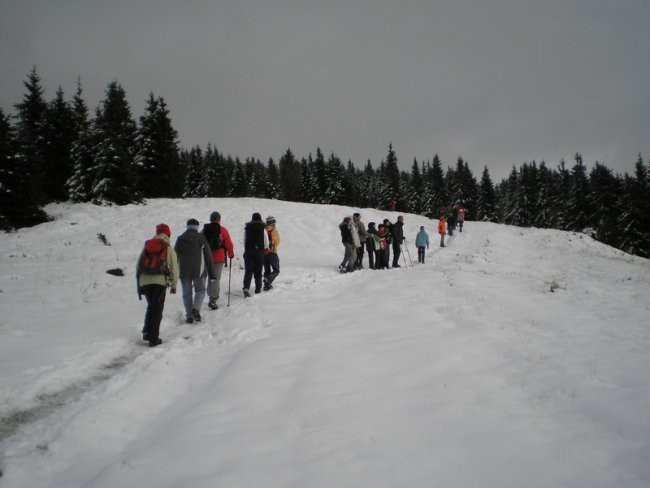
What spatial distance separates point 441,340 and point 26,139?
30573mm

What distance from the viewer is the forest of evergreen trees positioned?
77.5 feet

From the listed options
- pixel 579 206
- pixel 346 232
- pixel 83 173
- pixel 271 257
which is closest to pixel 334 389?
pixel 271 257

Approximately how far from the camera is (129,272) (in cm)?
1266

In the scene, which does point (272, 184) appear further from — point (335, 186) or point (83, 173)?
point (83, 173)

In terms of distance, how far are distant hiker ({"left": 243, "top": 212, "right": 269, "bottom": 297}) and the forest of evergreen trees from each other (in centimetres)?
1703

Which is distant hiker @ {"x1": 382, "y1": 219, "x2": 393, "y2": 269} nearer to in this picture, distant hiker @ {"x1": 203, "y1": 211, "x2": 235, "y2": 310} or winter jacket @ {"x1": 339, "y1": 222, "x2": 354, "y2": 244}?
winter jacket @ {"x1": 339, "y1": 222, "x2": 354, "y2": 244}

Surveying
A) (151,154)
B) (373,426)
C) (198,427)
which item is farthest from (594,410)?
(151,154)

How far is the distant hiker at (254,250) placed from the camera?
10.3 meters

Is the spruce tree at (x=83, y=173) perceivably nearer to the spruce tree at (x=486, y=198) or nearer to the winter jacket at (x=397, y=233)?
the winter jacket at (x=397, y=233)

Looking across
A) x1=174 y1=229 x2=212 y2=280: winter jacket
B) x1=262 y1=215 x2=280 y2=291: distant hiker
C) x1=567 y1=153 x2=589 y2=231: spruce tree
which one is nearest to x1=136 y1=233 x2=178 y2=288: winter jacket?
x1=174 y1=229 x2=212 y2=280: winter jacket

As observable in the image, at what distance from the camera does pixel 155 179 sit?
35844mm

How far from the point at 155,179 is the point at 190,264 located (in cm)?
3219

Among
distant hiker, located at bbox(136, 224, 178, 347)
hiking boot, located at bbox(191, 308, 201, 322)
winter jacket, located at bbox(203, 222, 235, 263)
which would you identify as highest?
winter jacket, located at bbox(203, 222, 235, 263)

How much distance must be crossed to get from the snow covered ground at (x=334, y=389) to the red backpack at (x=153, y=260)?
1409 millimetres
